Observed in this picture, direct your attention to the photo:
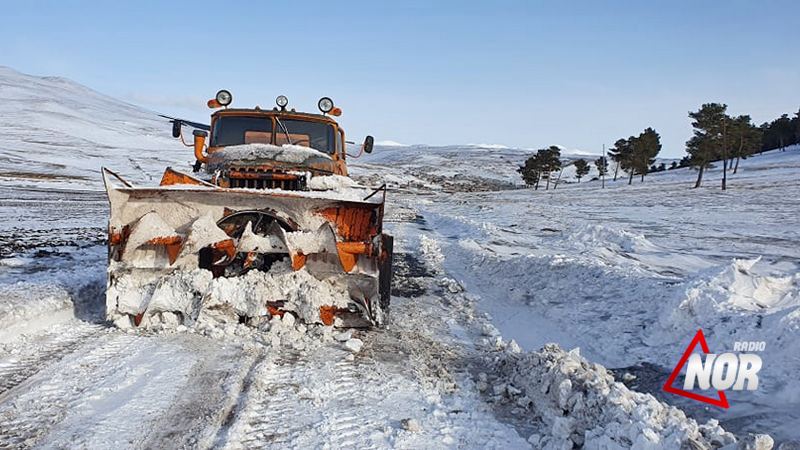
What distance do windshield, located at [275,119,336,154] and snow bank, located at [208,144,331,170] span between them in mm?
469

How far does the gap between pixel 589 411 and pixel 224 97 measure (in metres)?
6.46

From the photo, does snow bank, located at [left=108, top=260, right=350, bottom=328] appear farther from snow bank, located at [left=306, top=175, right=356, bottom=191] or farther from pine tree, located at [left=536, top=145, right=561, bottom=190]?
pine tree, located at [left=536, top=145, right=561, bottom=190]

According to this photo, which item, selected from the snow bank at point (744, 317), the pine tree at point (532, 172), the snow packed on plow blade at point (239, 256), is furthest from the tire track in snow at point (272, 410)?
the pine tree at point (532, 172)

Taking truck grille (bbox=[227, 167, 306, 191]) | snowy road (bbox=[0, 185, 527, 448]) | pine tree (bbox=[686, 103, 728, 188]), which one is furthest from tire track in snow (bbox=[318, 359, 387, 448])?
pine tree (bbox=[686, 103, 728, 188])

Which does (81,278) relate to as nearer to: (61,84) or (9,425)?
(9,425)

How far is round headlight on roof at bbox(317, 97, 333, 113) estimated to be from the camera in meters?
8.21

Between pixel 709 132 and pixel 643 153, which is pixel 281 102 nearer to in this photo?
pixel 709 132

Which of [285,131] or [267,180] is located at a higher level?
[285,131]

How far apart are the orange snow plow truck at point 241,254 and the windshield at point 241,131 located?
189 centimetres

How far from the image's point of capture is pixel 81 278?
6.82m

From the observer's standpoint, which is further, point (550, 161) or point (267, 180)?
point (550, 161)

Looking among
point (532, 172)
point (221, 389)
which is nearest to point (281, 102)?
point (221, 389)

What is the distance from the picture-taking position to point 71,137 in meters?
95.2

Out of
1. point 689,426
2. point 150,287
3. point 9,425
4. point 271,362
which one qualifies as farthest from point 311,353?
point 689,426
